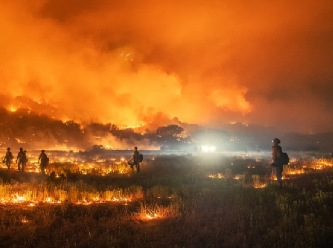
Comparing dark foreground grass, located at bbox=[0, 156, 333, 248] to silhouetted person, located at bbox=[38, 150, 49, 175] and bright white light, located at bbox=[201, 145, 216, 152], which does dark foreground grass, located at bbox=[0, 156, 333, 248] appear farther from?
bright white light, located at bbox=[201, 145, 216, 152]

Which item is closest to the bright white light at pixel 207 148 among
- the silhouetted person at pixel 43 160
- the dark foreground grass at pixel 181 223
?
the silhouetted person at pixel 43 160

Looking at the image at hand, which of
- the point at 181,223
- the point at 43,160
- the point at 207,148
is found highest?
the point at 207,148

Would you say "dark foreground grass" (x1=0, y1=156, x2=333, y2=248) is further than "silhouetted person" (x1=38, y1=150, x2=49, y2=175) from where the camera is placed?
A: No

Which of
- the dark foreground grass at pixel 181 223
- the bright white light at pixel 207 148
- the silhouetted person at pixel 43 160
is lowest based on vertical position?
the dark foreground grass at pixel 181 223

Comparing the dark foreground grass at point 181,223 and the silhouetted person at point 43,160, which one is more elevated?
the silhouetted person at point 43,160

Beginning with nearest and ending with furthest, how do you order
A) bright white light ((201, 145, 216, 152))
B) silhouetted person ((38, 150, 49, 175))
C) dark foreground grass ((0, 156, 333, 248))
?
dark foreground grass ((0, 156, 333, 248)) < silhouetted person ((38, 150, 49, 175)) < bright white light ((201, 145, 216, 152))

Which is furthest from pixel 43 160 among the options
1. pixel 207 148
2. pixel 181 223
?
pixel 207 148

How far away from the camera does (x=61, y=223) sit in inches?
484

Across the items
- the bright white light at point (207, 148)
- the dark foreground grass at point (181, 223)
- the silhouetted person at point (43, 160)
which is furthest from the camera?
the bright white light at point (207, 148)

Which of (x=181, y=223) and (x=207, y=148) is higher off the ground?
(x=207, y=148)

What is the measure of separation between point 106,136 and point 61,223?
97.4 meters

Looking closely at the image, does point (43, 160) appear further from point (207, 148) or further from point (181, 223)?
point (207, 148)

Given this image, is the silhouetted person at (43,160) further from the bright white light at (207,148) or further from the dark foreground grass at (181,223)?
the bright white light at (207,148)

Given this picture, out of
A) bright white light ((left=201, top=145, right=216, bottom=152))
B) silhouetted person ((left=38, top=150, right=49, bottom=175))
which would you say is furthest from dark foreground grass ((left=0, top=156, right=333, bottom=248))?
bright white light ((left=201, top=145, right=216, bottom=152))
